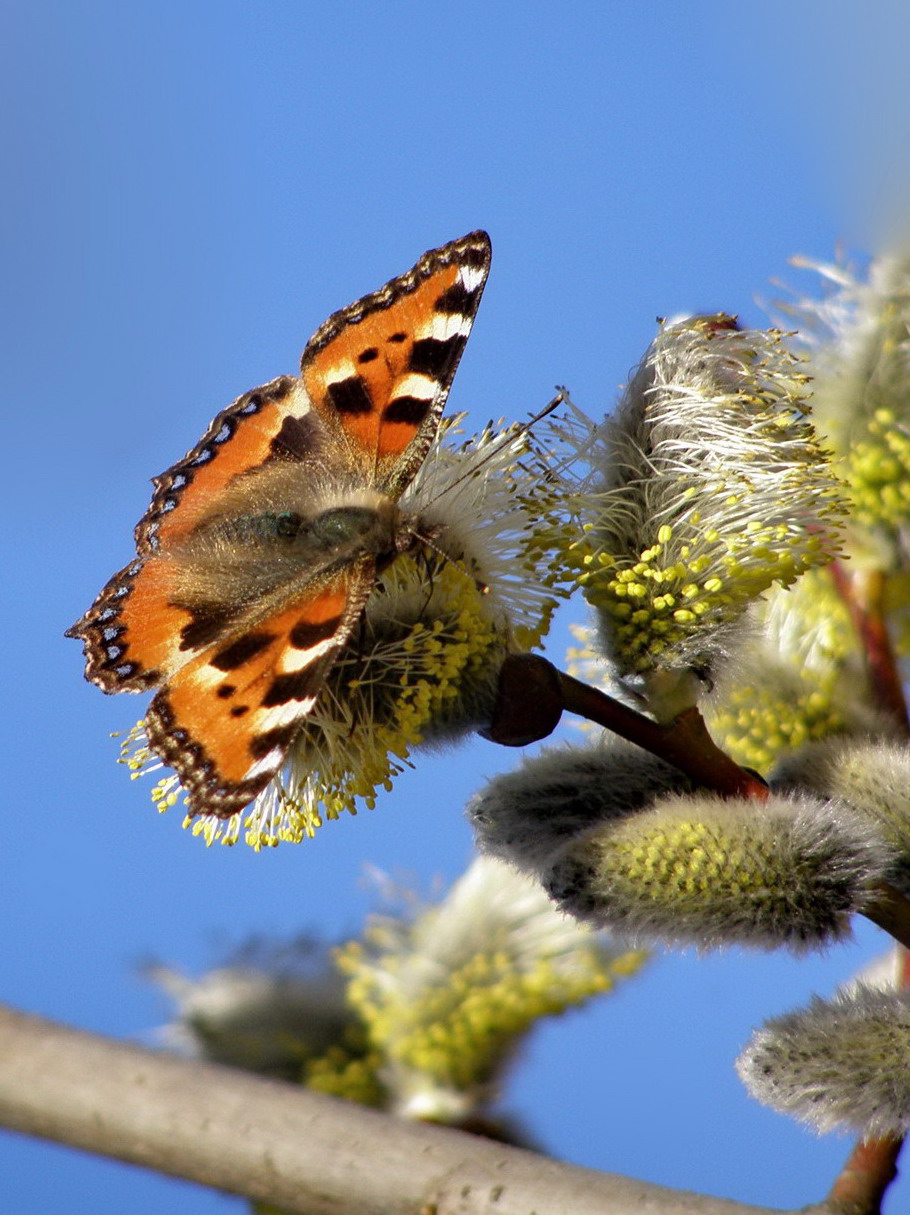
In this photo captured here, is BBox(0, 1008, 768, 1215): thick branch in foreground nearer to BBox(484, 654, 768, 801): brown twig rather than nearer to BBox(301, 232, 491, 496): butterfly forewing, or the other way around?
BBox(484, 654, 768, 801): brown twig

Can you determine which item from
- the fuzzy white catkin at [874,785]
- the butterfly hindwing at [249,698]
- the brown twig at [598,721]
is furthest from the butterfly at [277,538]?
the fuzzy white catkin at [874,785]

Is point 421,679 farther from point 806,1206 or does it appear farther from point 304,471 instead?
point 806,1206

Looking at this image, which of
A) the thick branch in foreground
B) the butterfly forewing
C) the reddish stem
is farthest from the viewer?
the reddish stem

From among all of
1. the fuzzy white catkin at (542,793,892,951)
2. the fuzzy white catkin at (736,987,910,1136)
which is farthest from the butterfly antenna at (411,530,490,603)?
the fuzzy white catkin at (736,987,910,1136)

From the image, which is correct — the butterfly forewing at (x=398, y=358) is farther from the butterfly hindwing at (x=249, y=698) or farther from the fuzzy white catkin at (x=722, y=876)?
the fuzzy white catkin at (x=722, y=876)

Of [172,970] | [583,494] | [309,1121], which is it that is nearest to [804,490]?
[583,494]

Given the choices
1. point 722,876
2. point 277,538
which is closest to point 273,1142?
point 722,876

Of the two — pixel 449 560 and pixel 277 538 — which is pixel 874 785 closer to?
pixel 449 560
